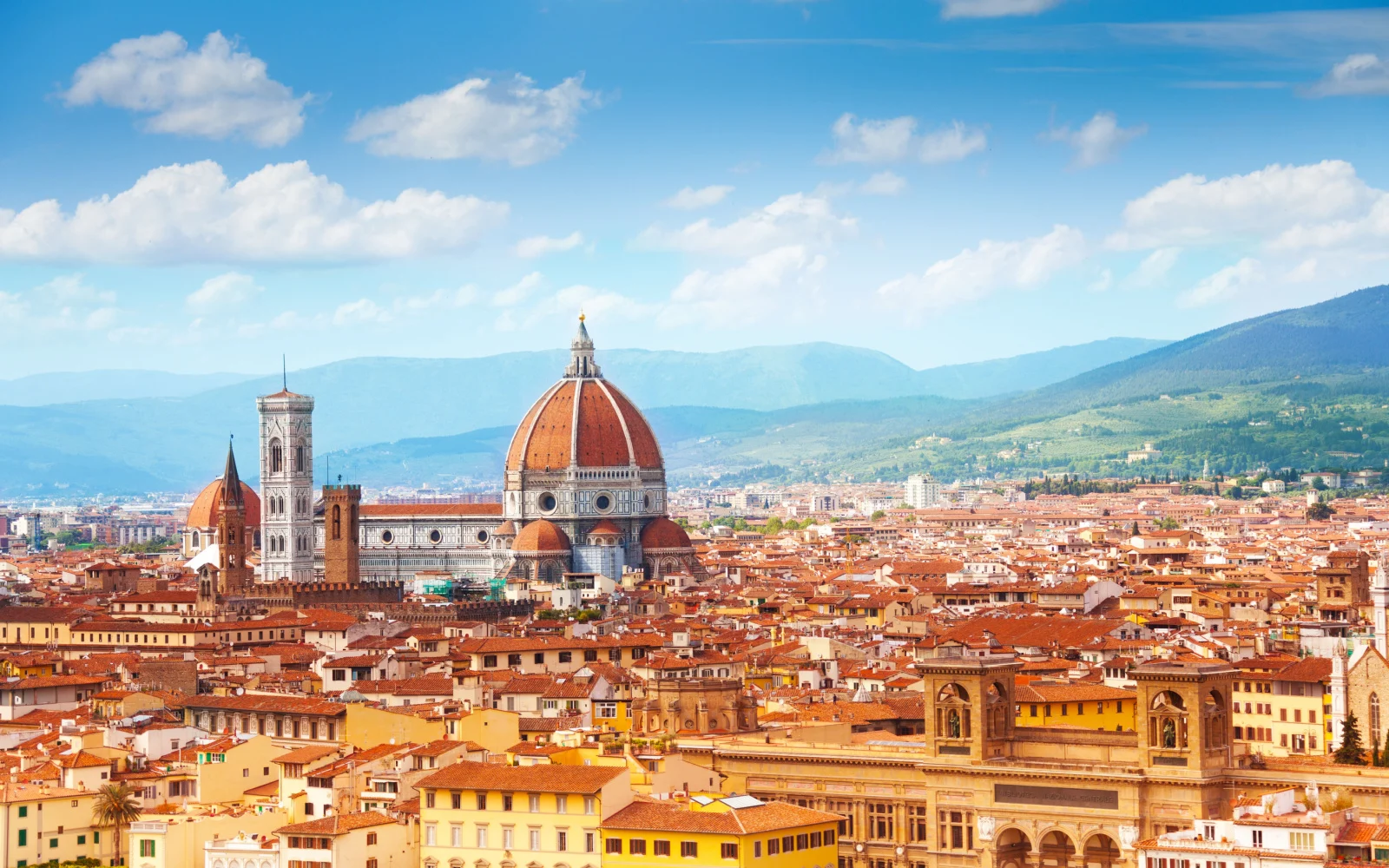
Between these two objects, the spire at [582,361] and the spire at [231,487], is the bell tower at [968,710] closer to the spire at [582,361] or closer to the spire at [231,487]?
the spire at [231,487]

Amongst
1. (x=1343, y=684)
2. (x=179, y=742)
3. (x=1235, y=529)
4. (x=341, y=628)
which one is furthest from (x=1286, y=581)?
(x=1235, y=529)

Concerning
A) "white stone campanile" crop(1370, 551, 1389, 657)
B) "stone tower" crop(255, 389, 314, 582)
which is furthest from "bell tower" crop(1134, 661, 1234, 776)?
"stone tower" crop(255, 389, 314, 582)

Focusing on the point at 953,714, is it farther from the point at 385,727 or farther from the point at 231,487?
the point at 231,487

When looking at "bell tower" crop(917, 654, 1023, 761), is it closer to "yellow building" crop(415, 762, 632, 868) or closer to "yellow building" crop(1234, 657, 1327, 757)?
"yellow building" crop(415, 762, 632, 868)

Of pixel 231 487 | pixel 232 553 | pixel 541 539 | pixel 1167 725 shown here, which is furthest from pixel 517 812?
pixel 541 539

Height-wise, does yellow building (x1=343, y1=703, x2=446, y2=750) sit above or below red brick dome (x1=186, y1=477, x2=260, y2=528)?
below

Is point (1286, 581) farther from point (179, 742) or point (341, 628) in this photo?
point (179, 742)
